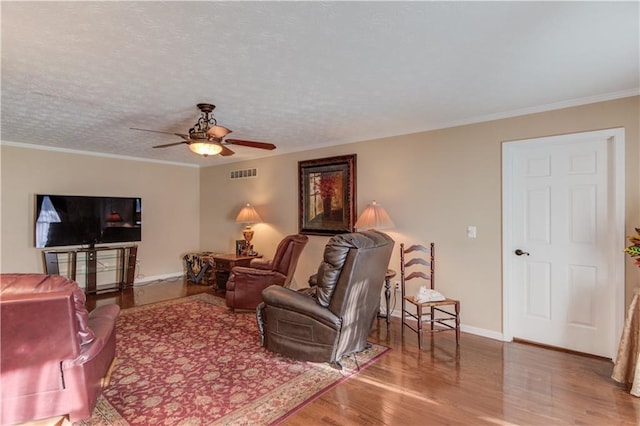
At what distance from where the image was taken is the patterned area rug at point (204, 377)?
2.23m

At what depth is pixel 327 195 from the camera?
505 cm

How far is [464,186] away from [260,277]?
2.77 metres

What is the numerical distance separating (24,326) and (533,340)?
429 cm

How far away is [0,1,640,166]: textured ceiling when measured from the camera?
5.84ft

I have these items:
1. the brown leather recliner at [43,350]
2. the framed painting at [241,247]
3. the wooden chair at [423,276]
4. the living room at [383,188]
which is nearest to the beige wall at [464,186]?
the living room at [383,188]

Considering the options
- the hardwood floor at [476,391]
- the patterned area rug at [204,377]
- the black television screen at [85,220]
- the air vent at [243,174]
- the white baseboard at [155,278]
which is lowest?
the hardwood floor at [476,391]

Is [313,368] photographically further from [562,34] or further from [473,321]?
[562,34]

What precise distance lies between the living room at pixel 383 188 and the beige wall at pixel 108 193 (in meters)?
0.02

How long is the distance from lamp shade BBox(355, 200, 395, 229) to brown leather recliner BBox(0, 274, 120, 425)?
9.74 ft

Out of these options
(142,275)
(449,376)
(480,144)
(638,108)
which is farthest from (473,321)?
(142,275)

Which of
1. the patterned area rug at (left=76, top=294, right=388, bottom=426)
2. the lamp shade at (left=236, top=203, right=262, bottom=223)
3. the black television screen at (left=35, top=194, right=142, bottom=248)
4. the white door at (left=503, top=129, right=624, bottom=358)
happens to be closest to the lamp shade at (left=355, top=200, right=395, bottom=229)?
the white door at (left=503, top=129, right=624, bottom=358)

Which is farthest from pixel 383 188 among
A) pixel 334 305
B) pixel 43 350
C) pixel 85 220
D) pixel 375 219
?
pixel 85 220

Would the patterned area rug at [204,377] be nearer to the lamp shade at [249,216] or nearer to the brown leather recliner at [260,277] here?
the brown leather recliner at [260,277]

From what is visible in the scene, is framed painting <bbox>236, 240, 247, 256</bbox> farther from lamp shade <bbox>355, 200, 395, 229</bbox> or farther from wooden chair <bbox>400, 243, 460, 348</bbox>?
wooden chair <bbox>400, 243, 460, 348</bbox>
